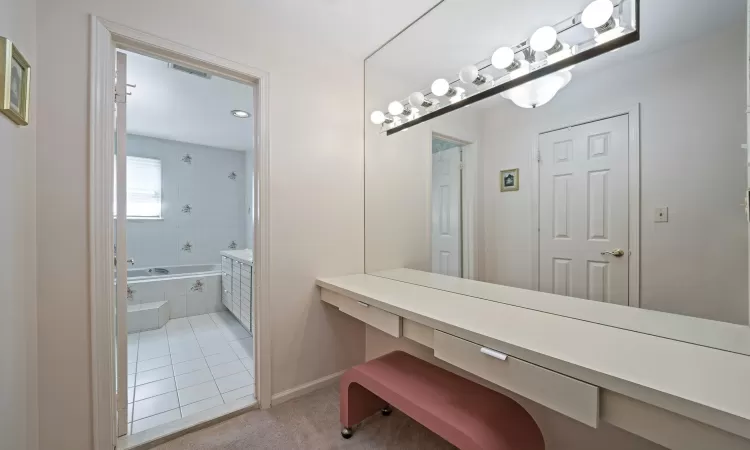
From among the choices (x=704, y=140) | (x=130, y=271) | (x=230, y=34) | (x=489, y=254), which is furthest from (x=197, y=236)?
(x=704, y=140)

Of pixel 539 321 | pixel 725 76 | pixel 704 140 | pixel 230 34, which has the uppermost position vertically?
pixel 230 34

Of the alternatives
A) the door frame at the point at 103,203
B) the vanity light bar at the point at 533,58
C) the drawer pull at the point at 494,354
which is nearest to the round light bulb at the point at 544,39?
the vanity light bar at the point at 533,58

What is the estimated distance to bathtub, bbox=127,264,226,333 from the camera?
310 cm

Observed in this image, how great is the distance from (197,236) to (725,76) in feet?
17.8

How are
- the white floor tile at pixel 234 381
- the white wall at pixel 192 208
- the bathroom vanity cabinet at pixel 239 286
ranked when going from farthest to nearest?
the white wall at pixel 192 208 < the bathroom vanity cabinet at pixel 239 286 < the white floor tile at pixel 234 381

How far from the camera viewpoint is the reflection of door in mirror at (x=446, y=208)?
6.04 feet

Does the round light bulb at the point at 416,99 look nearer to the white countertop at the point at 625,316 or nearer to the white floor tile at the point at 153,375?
the white countertop at the point at 625,316

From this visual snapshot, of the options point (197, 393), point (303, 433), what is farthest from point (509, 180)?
point (197, 393)

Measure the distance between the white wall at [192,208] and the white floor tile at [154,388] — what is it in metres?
2.78

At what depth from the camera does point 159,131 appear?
3.91 m

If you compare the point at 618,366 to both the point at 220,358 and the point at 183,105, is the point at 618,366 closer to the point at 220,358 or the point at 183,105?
the point at 220,358

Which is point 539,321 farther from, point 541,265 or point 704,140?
point 704,140

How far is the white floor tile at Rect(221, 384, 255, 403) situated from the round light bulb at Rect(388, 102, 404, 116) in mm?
2149

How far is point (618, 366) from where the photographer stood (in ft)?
2.64
